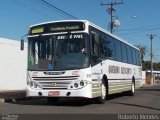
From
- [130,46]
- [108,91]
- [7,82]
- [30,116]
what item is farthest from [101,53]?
[7,82]

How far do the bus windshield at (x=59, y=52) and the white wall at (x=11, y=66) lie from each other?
13661 millimetres

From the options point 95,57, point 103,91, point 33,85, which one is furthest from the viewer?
point 103,91

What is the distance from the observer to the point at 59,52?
18.1 m

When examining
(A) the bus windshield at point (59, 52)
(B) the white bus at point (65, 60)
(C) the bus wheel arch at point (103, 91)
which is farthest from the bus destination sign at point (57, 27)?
(C) the bus wheel arch at point (103, 91)

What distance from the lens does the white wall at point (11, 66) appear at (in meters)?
32.3

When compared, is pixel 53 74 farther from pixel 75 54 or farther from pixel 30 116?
pixel 30 116

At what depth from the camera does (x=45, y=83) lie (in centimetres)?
1825

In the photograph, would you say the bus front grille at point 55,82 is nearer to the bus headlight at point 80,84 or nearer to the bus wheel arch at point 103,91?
the bus headlight at point 80,84

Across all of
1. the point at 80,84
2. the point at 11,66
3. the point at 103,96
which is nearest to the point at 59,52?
the point at 80,84

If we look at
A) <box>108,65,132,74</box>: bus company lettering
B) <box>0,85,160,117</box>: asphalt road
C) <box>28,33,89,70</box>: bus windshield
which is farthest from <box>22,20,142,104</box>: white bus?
<box>108,65,132,74</box>: bus company lettering

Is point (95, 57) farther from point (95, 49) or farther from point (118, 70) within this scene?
point (118, 70)

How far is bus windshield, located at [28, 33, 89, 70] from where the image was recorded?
17891 millimetres

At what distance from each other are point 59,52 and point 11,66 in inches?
634

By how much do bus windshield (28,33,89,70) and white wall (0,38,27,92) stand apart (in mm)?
13661
